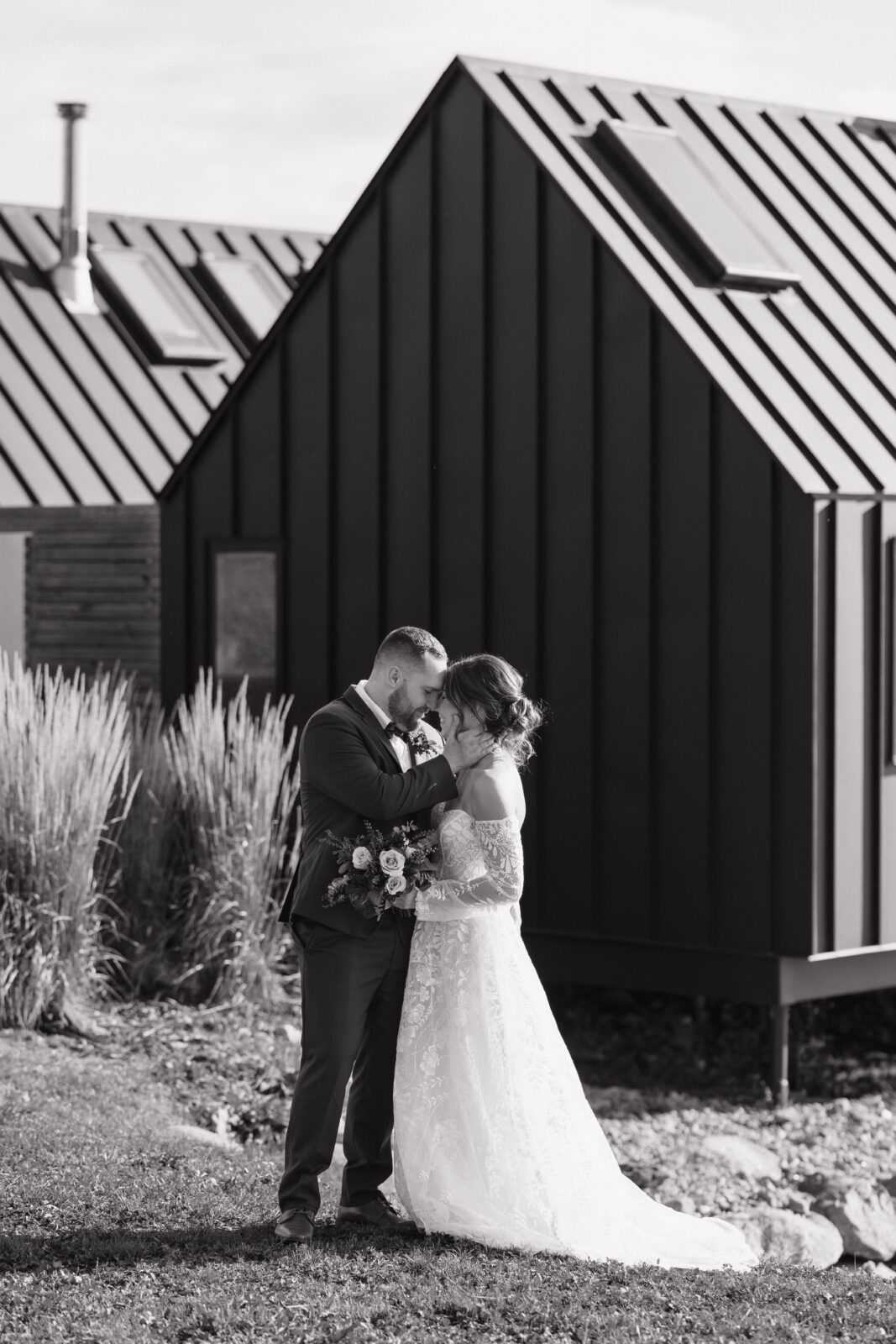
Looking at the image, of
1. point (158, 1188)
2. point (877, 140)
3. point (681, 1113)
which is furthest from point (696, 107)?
point (158, 1188)

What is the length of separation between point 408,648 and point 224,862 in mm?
4280

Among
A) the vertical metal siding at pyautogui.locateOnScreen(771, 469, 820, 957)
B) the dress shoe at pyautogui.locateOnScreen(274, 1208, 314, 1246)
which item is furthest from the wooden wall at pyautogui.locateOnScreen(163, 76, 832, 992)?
the dress shoe at pyautogui.locateOnScreen(274, 1208, 314, 1246)

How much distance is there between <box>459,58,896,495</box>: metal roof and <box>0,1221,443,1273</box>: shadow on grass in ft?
15.4

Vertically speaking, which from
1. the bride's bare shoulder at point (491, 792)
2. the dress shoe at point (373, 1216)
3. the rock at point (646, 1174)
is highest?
the bride's bare shoulder at point (491, 792)

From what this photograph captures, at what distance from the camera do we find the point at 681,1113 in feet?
30.8

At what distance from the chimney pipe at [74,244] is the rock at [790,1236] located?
11.2m

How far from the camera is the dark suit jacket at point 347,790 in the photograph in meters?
5.69

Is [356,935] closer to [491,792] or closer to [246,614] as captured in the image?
[491,792]

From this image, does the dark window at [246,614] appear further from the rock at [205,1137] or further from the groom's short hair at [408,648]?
the groom's short hair at [408,648]

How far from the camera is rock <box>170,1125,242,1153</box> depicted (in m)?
7.56

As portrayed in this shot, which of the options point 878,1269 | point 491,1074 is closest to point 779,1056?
point 878,1269

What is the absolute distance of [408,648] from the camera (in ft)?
19.2

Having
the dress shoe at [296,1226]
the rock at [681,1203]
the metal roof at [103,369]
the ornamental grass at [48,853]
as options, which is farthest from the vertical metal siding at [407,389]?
the dress shoe at [296,1226]

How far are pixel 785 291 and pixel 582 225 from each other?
48.9 inches
